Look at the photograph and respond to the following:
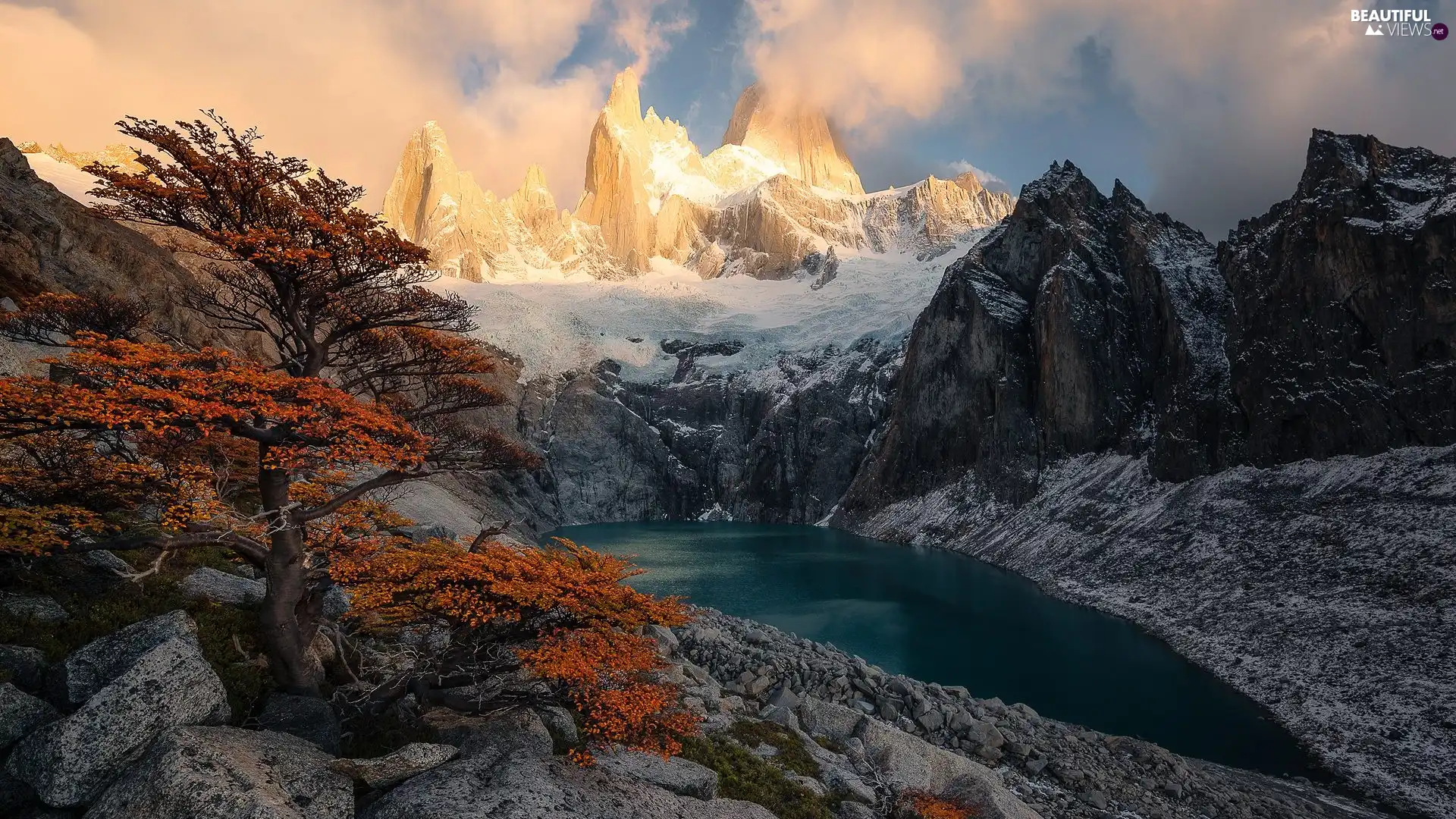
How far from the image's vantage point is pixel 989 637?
155 ft

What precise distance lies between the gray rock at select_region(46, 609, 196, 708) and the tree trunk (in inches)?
48.1

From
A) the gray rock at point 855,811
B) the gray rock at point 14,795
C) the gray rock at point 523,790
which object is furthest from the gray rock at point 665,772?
the gray rock at point 14,795

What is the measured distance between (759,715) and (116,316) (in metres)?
18.9

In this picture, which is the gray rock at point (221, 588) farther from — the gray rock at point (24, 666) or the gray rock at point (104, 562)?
the gray rock at point (24, 666)

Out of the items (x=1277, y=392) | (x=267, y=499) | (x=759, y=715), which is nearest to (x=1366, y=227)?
(x=1277, y=392)

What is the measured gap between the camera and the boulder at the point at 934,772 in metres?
16.3

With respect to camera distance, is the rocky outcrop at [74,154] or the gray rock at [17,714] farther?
the rocky outcrop at [74,154]

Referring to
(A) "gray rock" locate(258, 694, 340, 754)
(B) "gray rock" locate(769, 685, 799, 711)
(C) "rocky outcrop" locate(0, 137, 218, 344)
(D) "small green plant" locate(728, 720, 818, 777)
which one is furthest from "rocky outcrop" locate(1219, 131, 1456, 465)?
(C) "rocky outcrop" locate(0, 137, 218, 344)

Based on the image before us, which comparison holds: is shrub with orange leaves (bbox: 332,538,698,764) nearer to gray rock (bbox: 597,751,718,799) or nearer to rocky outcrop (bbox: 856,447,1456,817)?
gray rock (bbox: 597,751,718,799)

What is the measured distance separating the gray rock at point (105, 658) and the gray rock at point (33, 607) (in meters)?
1.90

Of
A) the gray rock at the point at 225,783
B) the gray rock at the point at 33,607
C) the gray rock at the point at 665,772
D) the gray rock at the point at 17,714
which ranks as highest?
the gray rock at the point at 33,607

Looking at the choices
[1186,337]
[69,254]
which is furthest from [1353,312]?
[69,254]

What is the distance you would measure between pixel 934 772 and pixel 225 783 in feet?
53.7

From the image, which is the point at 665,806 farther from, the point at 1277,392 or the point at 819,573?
the point at 1277,392
